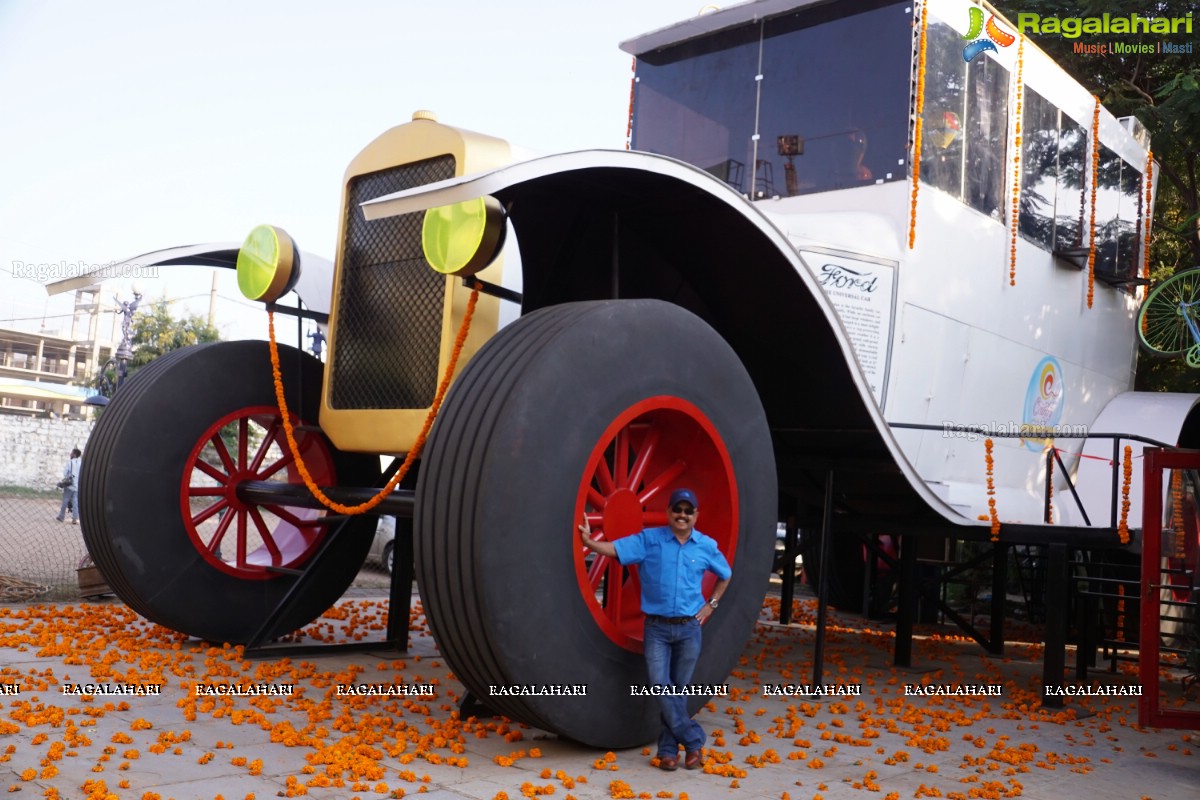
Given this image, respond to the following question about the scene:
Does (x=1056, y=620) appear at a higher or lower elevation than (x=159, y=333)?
lower

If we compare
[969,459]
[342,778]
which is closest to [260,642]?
[342,778]

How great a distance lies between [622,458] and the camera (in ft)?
14.9

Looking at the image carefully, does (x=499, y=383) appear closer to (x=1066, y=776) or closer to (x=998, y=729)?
(x=1066, y=776)

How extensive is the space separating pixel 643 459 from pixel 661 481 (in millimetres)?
156

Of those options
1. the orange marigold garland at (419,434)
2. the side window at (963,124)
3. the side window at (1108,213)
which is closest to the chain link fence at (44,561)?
the orange marigold garland at (419,434)

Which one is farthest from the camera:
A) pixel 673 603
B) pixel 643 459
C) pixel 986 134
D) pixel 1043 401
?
pixel 1043 401

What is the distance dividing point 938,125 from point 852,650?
4.09 m

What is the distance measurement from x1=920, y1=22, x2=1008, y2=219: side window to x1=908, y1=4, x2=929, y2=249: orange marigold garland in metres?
0.05

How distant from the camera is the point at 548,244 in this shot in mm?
5359

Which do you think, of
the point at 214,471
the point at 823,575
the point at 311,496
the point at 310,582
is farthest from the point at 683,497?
the point at 214,471

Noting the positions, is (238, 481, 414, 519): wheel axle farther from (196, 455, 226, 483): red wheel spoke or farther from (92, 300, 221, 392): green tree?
(92, 300, 221, 392): green tree

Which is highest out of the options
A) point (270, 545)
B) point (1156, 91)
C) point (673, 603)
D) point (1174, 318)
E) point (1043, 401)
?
point (1156, 91)

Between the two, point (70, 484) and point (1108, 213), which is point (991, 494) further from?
point (70, 484)

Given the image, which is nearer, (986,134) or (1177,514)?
(1177,514)
